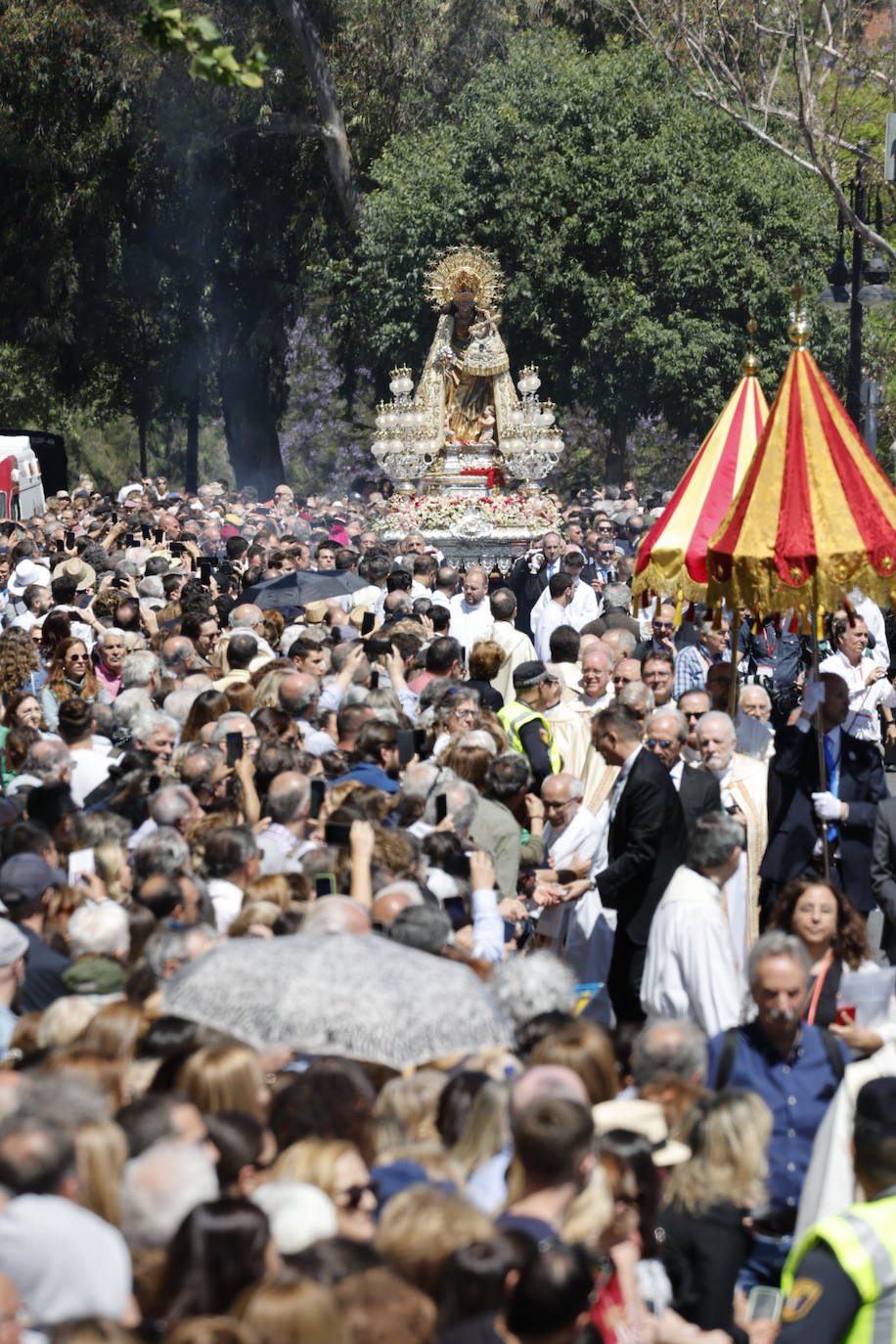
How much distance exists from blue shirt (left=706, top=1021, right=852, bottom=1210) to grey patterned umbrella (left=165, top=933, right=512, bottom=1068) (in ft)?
2.18

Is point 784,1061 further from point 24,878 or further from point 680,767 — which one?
point 680,767

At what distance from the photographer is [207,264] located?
4253 cm

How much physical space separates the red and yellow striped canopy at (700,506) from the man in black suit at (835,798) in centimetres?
259

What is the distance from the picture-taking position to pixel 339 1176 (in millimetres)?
4668

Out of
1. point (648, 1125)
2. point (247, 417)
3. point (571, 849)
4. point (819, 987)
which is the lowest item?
point (571, 849)

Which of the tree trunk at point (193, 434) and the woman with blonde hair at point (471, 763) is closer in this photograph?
the woman with blonde hair at point (471, 763)

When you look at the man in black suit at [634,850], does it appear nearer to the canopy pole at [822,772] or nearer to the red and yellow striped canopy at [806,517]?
the canopy pole at [822,772]

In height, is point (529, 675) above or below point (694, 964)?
above

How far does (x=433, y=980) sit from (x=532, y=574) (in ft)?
40.4

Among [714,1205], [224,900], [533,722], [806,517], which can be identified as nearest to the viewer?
[714,1205]

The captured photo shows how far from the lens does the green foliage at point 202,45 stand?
7.50 meters

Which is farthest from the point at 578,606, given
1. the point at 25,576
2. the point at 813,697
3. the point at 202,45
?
the point at 202,45

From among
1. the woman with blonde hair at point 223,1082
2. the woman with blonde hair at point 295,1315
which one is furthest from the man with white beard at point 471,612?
the woman with blonde hair at point 295,1315

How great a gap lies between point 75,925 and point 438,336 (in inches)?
813
